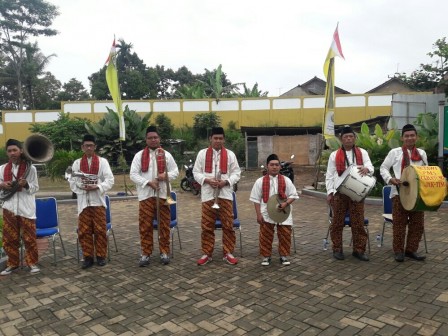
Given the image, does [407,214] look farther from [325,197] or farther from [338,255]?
[325,197]

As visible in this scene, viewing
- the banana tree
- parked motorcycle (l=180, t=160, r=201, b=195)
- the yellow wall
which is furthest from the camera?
the yellow wall

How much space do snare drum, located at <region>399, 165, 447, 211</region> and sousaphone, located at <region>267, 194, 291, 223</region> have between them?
1498mm

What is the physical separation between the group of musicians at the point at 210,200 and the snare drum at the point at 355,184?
12 centimetres

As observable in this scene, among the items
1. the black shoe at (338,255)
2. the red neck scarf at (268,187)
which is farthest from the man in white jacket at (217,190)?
the black shoe at (338,255)

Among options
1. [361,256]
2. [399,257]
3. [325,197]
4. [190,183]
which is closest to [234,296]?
[361,256]

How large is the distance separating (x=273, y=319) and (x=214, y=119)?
21.2 metres

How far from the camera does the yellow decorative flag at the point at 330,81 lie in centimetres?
991

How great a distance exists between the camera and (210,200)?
491cm

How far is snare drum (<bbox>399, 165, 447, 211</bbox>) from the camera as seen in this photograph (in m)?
4.41

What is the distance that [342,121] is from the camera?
76.5 ft

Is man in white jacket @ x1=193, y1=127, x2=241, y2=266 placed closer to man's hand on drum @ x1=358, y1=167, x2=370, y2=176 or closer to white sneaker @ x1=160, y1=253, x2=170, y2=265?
white sneaker @ x1=160, y1=253, x2=170, y2=265

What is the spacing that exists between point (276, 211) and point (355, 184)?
1.06 m

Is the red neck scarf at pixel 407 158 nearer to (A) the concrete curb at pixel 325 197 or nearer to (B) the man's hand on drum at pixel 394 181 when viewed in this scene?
(B) the man's hand on drum at pixel 394 181

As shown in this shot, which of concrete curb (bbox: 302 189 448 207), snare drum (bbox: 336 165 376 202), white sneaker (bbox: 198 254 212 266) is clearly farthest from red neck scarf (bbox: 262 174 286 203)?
concrete curb (bbox: 302 189 448 207)
